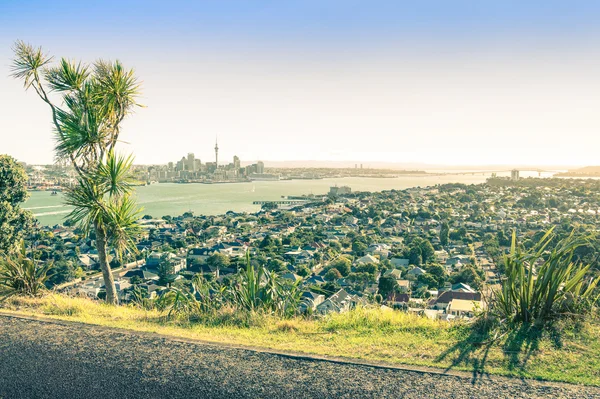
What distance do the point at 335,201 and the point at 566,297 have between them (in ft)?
196

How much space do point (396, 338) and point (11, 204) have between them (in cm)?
680

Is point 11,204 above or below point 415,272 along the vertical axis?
above

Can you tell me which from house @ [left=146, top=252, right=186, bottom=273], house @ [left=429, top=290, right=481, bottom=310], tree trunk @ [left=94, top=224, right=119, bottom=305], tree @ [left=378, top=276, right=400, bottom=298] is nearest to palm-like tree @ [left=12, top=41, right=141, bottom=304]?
tree trunk @ [left=94, top=224, right=119, bottom=305]

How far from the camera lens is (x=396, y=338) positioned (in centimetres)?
368

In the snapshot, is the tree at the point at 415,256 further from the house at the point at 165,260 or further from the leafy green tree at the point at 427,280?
the house at the point at 165,260

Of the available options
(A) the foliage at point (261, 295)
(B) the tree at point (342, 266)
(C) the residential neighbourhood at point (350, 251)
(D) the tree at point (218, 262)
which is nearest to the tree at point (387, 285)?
(C) the residential neighbourhood at point (350, 251)

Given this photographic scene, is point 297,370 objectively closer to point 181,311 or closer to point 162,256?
point 181,311

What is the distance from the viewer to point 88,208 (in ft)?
18.3

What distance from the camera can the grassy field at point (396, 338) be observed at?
10.1 feet

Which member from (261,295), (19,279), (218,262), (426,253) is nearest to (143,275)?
(218,262)

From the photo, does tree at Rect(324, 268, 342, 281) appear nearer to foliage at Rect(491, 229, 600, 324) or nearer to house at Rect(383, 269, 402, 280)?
house at Rect(383, 269, 402, 280)

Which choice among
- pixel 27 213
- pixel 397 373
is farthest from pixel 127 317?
pixel 27 213

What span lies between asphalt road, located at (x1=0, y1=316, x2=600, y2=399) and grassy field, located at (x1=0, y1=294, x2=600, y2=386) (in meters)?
0.21

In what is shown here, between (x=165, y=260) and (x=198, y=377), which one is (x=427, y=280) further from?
(x=198, y=377)
